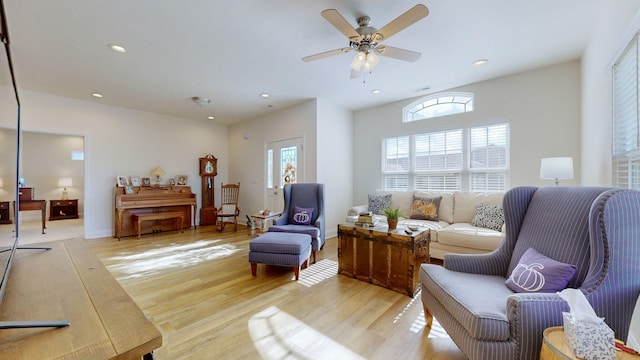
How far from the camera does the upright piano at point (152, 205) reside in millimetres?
4855

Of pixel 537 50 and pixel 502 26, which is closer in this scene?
pixel 502 26

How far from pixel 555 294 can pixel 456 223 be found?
8.65ft

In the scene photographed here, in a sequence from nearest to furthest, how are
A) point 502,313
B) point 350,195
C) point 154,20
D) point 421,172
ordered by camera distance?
point 502,313
point 154,20
point 421,172
point 350,195

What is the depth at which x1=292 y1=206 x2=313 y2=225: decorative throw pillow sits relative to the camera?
12.3 ft

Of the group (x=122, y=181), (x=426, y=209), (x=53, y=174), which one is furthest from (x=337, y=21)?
(x=53, y=174)

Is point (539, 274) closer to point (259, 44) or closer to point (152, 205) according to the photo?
point (259, 44)

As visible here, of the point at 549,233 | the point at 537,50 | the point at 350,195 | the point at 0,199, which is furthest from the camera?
the point at 350,195

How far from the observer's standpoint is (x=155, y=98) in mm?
4625

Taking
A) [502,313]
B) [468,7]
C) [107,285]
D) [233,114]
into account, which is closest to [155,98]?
[233,114]

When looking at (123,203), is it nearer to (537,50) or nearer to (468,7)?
(468,7)

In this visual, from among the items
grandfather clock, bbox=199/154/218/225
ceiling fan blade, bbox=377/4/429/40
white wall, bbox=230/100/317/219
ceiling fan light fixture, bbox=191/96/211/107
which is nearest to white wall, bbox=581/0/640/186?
ceiling fan blade, bbox=377/4/429/40

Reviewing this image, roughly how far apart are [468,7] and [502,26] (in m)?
0.58

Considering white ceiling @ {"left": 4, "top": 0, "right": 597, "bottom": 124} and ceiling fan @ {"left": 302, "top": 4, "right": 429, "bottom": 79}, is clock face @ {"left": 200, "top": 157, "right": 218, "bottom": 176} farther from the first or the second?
ceiling fan @ {"left": 302, "top": 4, "right": 429, "bottom": 79}

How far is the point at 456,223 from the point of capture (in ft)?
12.3
